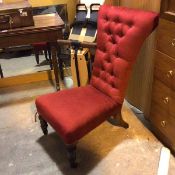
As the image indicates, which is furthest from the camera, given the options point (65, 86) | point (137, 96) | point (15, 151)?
point (65, 86)

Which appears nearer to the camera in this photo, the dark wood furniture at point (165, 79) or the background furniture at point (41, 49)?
the dark wood furniture at point (165, 79)

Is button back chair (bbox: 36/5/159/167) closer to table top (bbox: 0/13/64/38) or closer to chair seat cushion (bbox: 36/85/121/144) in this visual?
chair seat cushion (bbox: 36/85/121/144)

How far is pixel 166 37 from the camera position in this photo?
1.44 meters

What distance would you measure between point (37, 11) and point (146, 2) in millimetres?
1126

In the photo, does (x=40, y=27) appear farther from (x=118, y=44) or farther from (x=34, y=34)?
(x=118, y=44)

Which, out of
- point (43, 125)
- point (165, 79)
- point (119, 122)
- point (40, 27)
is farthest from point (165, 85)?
point (40, 27)

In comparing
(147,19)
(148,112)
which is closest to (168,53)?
(147,19)

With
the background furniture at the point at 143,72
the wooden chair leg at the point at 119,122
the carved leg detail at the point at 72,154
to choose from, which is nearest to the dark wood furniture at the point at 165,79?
the background furniture at the point at 143,72

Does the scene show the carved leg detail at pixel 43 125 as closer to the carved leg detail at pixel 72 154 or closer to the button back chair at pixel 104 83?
the button back chair at pixel 104 83

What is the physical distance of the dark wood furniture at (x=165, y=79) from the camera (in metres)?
1.40

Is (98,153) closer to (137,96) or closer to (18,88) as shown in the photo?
(137,96)

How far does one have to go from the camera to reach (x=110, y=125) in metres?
2.01

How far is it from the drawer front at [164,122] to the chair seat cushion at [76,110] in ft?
0.88

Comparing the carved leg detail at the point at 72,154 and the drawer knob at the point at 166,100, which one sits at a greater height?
the drawer knob at the point at 166,100
